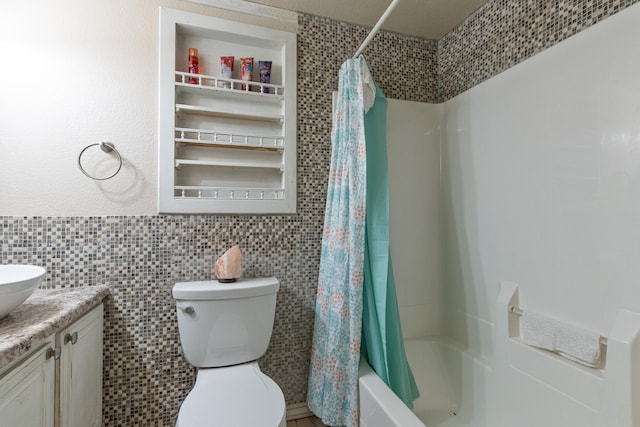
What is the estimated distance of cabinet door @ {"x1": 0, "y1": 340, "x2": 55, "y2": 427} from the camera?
74cm

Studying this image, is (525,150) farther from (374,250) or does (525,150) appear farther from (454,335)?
(454,335)

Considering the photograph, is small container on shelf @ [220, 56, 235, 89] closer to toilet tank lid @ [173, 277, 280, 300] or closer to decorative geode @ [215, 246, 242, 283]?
decorative geode @ [215, 246, 242, 283]

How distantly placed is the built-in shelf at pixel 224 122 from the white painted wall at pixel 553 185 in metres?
1.04

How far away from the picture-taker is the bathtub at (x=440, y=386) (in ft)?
4.25

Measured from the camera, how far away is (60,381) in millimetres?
1001

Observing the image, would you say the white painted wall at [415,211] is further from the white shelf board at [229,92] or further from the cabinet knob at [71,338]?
the cabinet knob at [71,338]

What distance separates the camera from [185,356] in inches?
53.8

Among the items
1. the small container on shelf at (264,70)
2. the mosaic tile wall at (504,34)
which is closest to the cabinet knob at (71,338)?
the small container on shelf at (264,70)

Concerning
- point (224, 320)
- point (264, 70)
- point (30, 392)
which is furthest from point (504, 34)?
point (30, 392)

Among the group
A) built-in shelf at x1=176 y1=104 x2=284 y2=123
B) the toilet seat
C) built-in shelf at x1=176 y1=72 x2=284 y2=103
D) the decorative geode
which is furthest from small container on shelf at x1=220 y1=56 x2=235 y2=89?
the toilet seat

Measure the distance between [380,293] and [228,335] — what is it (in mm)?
748

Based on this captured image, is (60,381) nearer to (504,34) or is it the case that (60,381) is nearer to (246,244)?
(246,244)

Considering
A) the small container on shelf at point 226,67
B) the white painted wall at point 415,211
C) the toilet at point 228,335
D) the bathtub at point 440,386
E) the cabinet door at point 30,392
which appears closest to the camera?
the cabinet door at point 30,392

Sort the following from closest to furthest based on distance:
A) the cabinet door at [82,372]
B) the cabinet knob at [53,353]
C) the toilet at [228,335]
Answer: the cabinet knob at [53,353] → the cabinet door at [82,372] → the toilet at [228,335]
